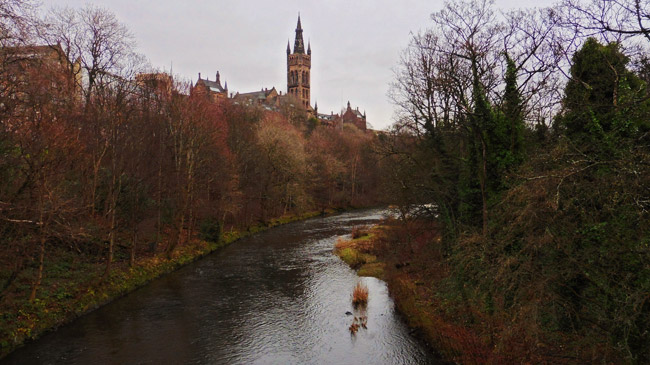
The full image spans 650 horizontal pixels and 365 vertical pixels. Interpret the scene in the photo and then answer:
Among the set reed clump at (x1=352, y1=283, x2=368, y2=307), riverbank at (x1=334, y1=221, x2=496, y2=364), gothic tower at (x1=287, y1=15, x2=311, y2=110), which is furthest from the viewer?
gothic tower at (x1=287, y1=15, x2=311, y2=110)

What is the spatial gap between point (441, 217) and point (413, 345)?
8949 mm

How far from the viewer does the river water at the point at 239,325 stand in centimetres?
1402

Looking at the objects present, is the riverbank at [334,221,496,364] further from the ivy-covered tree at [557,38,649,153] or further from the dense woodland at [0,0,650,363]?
the ivy-covered tree at [557,38,649,153]

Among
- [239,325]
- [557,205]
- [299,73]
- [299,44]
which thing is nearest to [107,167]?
[239,325]

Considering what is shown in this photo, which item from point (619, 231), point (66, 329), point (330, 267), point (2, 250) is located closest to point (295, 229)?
point (330, 267)

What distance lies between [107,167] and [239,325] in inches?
572

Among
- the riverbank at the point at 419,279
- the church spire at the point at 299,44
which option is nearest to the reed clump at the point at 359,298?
the riverbank at the point at 419,279

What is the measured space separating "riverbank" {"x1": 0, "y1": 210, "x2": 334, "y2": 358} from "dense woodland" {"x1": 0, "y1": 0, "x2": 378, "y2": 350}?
0.48 ft

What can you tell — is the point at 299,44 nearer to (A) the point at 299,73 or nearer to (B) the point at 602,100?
(A) the point at 299,73

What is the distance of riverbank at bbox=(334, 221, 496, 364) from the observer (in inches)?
535

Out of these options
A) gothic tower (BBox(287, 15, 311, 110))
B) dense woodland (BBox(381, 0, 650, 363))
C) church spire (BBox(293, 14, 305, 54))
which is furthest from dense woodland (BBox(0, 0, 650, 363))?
church spire (BBox(293, 14, 305, 54))

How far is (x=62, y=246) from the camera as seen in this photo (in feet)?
74.8

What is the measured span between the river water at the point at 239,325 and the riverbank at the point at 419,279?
688 millimetres

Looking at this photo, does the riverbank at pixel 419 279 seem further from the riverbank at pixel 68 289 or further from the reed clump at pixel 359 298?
the riverbank at pixel 68 289
